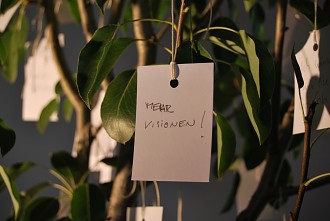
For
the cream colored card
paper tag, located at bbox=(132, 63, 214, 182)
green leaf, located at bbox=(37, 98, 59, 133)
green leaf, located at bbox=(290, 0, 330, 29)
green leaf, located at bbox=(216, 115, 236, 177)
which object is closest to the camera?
paper tag, located at bbox=(132, 63, 214, 182)

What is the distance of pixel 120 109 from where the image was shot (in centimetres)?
77

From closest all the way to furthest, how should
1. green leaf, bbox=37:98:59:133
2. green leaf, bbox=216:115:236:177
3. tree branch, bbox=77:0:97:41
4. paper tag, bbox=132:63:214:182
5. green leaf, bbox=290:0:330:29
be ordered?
1. paper tag, bbox=132:63:214:182
2. green leaf, bbox=216:115:236:177
3. green leaf, bbox=290:0:330:29
4. tree branch, bbox=77:0:97:41
5. green leaf, bbox=37:98:59:133

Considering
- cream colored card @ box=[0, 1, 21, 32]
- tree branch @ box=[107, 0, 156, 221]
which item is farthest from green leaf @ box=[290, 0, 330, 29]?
cream colored card @ box=[0, 1, 21, 32]

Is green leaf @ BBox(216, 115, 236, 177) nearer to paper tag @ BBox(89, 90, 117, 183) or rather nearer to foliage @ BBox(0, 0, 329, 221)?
foliage @ BBox(0, 0, 329, 221)

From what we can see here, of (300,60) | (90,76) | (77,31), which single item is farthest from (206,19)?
(77,31)

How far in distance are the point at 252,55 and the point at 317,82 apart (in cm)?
14

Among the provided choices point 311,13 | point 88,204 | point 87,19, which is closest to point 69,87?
point 87,19

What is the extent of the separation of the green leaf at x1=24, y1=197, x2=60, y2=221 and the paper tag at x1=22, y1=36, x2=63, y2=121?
0.52 meters

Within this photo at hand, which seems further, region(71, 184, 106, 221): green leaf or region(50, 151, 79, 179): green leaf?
region(50, 151, 79, 179): green leaf

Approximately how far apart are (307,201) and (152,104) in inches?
33.1

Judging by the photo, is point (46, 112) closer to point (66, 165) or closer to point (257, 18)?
point (66, 165)

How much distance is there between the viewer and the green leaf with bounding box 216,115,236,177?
0.77 m

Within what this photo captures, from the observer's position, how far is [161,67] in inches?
27.5

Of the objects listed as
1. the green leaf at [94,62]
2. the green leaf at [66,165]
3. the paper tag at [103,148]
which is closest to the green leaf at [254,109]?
the green leaf at [94,62]
